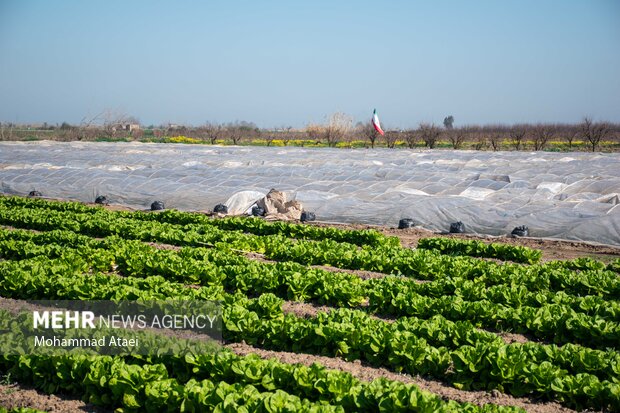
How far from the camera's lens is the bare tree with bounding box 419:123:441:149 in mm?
47219

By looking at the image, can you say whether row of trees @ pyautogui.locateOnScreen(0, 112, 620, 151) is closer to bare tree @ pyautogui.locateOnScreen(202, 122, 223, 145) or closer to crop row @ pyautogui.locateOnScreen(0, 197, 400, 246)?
bare tree @ pyautogui.locateOnScreen(202, 122, 223, 145)

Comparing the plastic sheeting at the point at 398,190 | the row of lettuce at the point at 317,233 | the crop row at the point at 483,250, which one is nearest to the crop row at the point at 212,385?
the crop row at the point at 483,250

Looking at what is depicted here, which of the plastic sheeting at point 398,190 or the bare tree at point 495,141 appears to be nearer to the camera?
the plastic sheeting at point 398,190

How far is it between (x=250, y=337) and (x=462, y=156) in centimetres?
2802

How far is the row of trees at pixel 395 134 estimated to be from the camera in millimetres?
47594

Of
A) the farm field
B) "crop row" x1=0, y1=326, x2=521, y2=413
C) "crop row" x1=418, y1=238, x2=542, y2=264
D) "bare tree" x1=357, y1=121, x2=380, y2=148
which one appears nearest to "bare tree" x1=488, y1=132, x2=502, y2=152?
"bare tree" x1=357, y1=121, x2=380, y2=148

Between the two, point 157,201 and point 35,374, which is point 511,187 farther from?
point 35,374

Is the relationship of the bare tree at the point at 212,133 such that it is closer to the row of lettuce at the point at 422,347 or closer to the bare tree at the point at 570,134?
the bare tree at the point at 570,134

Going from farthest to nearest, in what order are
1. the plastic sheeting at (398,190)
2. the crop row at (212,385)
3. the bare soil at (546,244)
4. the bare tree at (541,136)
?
the bare tree at (541,136)
the plastic sheeting at (398,190)
the bare soil at (546,244)
the crop row at (212,385)

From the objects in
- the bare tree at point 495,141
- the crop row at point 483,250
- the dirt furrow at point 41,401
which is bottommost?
the dirt furrow at point 41,401

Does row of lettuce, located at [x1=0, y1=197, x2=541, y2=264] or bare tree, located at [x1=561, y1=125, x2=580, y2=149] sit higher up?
bare tree, located at [x1=561, y1=125, x2=580, y2=149]

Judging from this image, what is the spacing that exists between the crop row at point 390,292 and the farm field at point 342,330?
0.02 meters

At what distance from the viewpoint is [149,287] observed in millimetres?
7875

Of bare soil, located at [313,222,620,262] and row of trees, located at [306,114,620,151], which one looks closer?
bare soil, located at [313,222,620,262]
